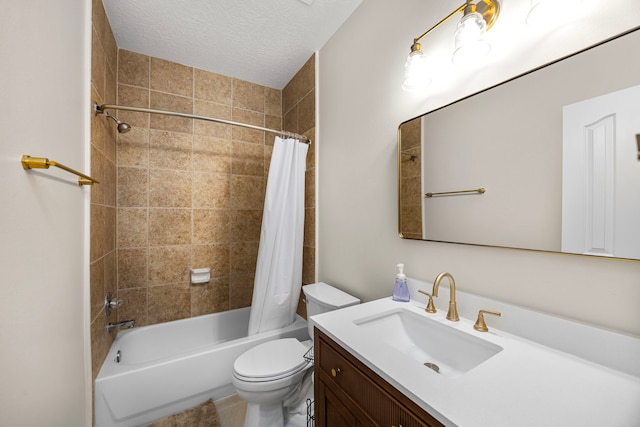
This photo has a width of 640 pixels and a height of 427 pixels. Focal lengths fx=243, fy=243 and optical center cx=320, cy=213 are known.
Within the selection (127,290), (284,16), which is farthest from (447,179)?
(127,290)

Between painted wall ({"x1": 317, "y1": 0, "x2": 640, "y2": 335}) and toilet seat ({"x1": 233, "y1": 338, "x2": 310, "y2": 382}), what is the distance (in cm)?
49

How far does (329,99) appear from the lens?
1784mm

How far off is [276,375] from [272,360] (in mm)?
112

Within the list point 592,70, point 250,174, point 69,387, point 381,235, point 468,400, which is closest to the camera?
point 468,400

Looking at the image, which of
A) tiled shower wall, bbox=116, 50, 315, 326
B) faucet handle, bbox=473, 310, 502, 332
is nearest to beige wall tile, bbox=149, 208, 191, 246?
tiled shower wall, bbox=116, 50, 315, 326

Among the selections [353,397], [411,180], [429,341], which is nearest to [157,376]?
[353,397]

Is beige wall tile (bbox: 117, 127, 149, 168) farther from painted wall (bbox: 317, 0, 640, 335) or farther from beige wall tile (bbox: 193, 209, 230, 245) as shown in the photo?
painted wall (bbox: 317, 0, 640, 335)

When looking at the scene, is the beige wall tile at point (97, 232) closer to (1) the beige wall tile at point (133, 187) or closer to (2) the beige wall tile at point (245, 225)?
(1) the beige wall tile at point (133, 187)

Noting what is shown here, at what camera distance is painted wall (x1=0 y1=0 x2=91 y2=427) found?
63cm

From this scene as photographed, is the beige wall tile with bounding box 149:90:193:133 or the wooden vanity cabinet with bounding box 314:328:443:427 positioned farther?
the beige wall tile with bounding box 149:90:193:133

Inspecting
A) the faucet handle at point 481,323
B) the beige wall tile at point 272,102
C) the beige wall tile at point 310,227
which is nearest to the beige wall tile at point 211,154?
the beige wall tile at point 272,102

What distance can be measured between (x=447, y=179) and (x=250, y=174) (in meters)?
1.83

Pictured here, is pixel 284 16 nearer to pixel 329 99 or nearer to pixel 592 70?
pixel 329 99

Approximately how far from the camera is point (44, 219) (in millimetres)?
814
